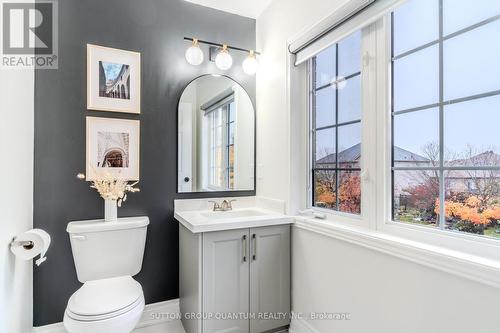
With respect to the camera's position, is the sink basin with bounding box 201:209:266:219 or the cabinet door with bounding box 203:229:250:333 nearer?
the cabinet door with bounding box 203:229:250:333

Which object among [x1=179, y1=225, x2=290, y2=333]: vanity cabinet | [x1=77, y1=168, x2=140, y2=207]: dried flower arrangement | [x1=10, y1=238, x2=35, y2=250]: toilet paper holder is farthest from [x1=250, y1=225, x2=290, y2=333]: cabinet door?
[x1=10, y1=238, x2=35, y2=250]: toilet paper holder

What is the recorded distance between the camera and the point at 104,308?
146 cm

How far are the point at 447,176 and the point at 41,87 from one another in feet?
7.99

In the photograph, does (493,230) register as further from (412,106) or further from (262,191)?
(262,191)

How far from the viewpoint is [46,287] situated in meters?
1.81

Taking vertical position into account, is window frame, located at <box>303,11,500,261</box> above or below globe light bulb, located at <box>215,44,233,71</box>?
below

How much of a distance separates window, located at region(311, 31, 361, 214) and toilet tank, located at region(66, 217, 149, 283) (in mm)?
1320

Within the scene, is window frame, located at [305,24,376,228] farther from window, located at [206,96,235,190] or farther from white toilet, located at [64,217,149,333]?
white toilet, located at [64,217,149,333]

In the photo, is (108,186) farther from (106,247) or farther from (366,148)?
(366,148)

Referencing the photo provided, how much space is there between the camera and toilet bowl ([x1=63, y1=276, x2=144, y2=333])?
1400 millimetres

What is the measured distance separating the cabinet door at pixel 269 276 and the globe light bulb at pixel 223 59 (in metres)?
1.34

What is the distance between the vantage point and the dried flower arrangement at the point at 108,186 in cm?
185

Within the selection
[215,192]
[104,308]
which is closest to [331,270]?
[215,192]

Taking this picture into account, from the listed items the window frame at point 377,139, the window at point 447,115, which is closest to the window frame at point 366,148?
the window frame at point 377,139
